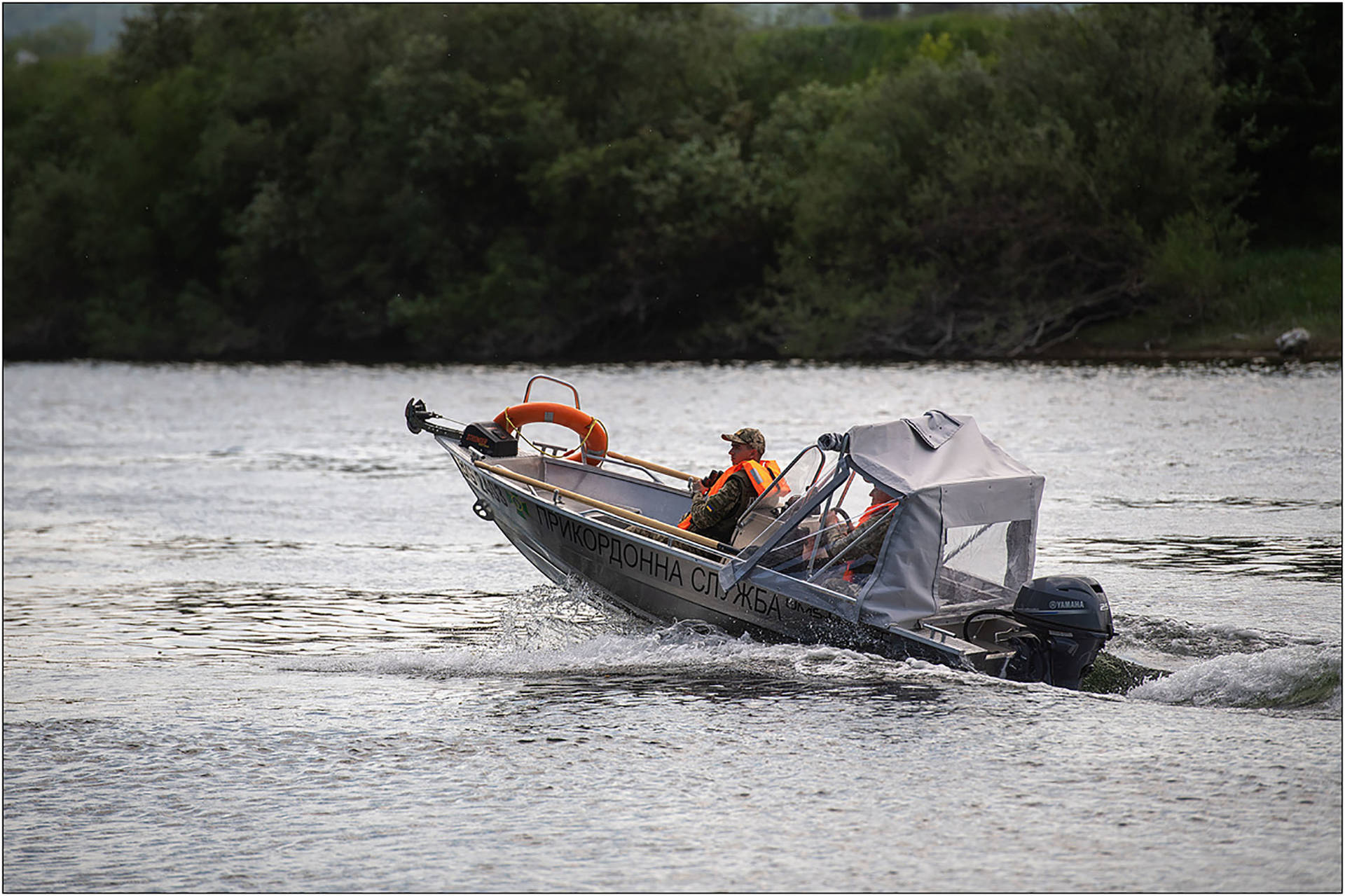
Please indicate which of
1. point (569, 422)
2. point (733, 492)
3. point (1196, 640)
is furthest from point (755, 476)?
point (1196, 640)

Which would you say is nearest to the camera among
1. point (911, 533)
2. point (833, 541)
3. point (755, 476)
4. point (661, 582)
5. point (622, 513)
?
point (911, 533)

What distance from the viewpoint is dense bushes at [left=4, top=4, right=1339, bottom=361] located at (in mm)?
42781

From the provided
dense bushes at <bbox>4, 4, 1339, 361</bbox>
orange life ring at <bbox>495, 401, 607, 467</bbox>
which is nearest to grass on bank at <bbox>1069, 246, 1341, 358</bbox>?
dense bushes at <bbox>4, 4, 1339, 361</bbox>

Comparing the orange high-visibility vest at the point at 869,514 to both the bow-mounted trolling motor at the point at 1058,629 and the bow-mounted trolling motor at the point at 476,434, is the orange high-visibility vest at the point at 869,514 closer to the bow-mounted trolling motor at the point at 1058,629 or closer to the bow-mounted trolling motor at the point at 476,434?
the bow-mounted trolling motor at the point at 1058,629

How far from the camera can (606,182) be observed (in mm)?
53156

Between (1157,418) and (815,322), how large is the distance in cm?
2113

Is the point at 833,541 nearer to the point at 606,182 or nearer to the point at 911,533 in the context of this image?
the point at 911,533

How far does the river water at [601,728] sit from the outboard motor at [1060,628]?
153 millimetres

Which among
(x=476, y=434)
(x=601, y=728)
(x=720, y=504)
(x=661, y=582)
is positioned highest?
(x=476, y=434)

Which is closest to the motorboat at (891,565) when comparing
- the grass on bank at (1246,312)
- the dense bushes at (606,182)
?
the grass on bank at (1246,312)

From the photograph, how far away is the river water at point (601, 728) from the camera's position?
679 cm

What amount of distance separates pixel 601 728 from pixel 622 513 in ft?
7.63

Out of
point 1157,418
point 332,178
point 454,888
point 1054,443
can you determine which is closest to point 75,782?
point 454,888

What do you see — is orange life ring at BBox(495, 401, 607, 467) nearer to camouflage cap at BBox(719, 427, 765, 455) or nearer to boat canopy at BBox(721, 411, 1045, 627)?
camouflage cap at BBox(719, 427, 765, 455)
